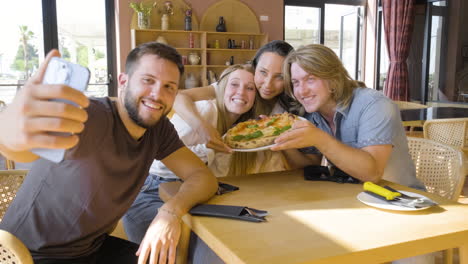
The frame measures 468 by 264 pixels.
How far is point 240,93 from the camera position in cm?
210

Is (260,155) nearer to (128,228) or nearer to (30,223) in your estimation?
(128,228)

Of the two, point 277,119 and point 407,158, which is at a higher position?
point 277,119

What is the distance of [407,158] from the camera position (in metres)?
1.87

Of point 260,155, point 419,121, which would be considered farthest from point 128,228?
point 419,121

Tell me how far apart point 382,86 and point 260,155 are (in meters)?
7.02

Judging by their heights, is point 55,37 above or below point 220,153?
above

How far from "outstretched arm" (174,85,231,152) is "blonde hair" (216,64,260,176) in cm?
14

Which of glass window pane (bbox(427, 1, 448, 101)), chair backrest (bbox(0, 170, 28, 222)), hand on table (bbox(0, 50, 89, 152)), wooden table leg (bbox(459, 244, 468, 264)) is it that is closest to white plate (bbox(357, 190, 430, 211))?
wooden table leg (bbox(459, 244, 468, 264))

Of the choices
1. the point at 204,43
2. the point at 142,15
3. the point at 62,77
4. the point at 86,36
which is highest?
the point at 142,15

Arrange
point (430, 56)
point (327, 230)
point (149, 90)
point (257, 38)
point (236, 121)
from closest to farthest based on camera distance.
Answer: point (327, 230)
point (149, 90)
point (236, 121)
point (430, 56)
point (257, 38)

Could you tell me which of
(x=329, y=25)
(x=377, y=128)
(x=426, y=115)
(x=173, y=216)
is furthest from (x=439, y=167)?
(x=329, y=25)

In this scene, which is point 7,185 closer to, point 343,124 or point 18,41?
point 343,124

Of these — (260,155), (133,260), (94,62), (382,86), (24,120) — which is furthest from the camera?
(382,86)

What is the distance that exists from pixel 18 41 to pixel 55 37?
0.55 metres
